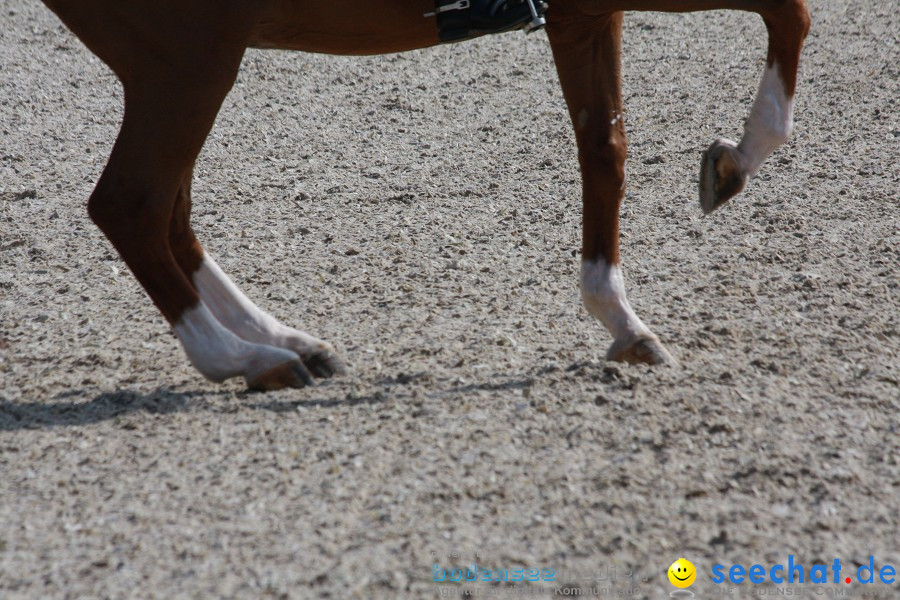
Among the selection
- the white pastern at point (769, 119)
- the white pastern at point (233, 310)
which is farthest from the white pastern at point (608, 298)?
the white pastern at point (233, 310)

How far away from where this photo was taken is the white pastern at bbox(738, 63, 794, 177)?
11.9ft

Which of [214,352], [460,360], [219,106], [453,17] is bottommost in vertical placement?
[460,360]

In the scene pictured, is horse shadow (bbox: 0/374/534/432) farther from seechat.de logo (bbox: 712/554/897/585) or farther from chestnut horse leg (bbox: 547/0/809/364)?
seechat.de logo (bbox: 712/554/897/585)

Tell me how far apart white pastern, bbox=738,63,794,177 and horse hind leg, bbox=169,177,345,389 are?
61.6 inches

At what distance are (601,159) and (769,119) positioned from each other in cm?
57

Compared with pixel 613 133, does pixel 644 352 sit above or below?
below

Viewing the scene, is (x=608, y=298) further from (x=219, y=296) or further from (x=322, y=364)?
(x=219, y=296)

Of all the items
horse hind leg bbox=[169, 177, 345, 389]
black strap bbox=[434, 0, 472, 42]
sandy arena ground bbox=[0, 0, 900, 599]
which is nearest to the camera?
sandy arena ground bbox=[0, 0, 900, 599]

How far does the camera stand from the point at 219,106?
3.43 metres

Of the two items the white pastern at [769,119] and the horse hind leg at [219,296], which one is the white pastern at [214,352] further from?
the white pastern at [769,119]

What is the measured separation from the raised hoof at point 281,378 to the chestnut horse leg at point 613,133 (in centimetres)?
102

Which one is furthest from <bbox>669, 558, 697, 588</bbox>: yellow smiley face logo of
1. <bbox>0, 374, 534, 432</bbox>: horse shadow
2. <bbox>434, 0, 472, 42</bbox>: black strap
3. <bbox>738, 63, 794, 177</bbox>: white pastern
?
<bbox>434, 0, 472, 42</bbox>: black strap

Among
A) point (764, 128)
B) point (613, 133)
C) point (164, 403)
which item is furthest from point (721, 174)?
Result: point (164, 403)

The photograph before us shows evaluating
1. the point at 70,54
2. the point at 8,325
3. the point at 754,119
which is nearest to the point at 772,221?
the point at 754,119
